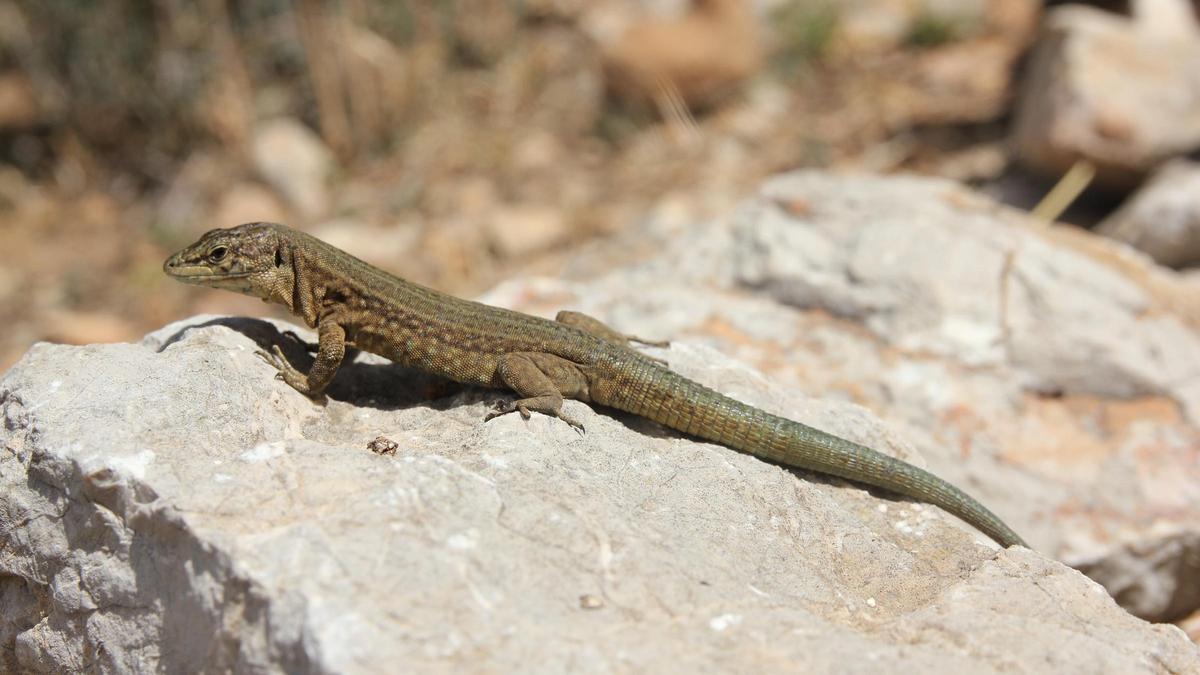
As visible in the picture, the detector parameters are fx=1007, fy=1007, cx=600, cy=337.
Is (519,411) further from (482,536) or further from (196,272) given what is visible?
(196,272)

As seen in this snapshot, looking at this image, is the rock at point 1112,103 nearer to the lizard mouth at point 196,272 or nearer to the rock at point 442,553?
the rock at point 442,553

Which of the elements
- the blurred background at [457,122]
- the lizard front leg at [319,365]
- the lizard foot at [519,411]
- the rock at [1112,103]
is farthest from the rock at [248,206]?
the rock at [1112,103]

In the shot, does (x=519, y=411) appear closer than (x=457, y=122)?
Yes

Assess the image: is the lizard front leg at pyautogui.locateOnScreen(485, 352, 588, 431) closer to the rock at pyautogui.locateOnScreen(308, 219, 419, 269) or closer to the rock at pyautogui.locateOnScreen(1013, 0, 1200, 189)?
the rock at pyautogui.locateOnScreen(308, 219, 419, 269)

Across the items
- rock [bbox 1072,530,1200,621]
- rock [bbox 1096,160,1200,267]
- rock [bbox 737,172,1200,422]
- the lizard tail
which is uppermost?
rock [bbox 1096,160,1200,267]

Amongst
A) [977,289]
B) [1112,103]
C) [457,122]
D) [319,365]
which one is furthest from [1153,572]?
[457,122]

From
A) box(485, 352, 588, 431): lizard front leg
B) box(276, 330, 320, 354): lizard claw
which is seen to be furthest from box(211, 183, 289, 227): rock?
box(485, 352, 588, 431): lizard front leg

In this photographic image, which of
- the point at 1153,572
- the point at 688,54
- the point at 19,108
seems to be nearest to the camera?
the point at 1153,572
